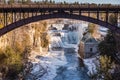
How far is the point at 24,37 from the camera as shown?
6719cm

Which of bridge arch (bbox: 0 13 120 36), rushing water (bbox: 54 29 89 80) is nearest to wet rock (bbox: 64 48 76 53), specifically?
rushing water (bbox: 54 29 89 80)

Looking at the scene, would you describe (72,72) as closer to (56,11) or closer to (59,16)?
(56,11)

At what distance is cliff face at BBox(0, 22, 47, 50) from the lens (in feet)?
196

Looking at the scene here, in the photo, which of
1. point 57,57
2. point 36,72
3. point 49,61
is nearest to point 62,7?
point 36,72

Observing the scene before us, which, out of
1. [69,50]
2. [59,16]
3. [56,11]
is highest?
[56,11]

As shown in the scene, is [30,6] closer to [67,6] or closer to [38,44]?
[67,6]

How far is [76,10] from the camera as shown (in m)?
42.4

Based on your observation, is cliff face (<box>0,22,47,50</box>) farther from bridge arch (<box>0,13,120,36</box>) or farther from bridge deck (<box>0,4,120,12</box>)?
bridge deck (<box>0,4,120,12</box>)

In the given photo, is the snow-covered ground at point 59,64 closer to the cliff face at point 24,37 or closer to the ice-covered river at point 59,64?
the ice-covered river at point 59,64

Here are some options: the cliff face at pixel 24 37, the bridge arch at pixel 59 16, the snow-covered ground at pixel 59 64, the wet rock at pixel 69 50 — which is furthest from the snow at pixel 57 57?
the bridge arch at pixel 59 16

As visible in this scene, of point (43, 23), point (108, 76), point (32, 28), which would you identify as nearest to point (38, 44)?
point (32, 28)

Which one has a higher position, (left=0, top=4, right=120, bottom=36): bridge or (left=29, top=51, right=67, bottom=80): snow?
(left=0, top=4, right=120, bottom=36): bridge

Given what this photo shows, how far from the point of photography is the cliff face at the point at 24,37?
196ft

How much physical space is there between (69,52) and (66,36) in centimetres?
1771
